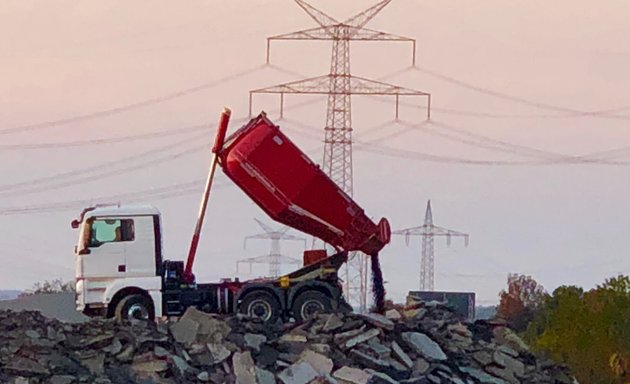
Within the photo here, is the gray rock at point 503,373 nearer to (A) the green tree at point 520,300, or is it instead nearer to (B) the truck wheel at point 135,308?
(B) the truck wheel at point 135,308

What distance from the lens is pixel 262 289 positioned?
32719mm

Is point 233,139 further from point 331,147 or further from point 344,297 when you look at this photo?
point 331,147

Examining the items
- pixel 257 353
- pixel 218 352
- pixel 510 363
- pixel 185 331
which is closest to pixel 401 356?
pixel 510 363

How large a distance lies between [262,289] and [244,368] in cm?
508

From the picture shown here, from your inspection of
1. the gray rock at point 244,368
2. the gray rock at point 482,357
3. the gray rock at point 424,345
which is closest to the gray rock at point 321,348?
the gray rock at point 244,368

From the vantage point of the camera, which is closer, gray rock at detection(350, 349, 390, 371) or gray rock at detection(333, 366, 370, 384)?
gray rock at detection(333, 366, 370, 384)

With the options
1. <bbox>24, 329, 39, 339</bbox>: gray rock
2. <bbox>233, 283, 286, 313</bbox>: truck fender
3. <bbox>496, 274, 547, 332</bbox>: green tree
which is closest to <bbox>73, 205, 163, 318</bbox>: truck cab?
<bbox>233, 283, 286, 313</bbox>: truck fender

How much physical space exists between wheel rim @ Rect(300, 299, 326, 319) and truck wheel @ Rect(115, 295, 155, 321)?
295cm

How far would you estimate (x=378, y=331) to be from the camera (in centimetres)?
Answer: 2972

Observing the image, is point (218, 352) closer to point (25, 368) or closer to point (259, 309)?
point (25, 368)

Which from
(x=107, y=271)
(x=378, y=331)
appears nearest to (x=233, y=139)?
(x=107, y=271)

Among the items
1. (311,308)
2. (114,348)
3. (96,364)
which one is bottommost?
(96,364)

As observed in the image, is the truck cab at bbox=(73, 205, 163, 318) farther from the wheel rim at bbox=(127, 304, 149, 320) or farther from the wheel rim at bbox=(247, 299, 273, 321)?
the wheel rim at bbox=(247, 299, 273, 321)

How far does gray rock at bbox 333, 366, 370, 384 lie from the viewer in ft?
90.1
